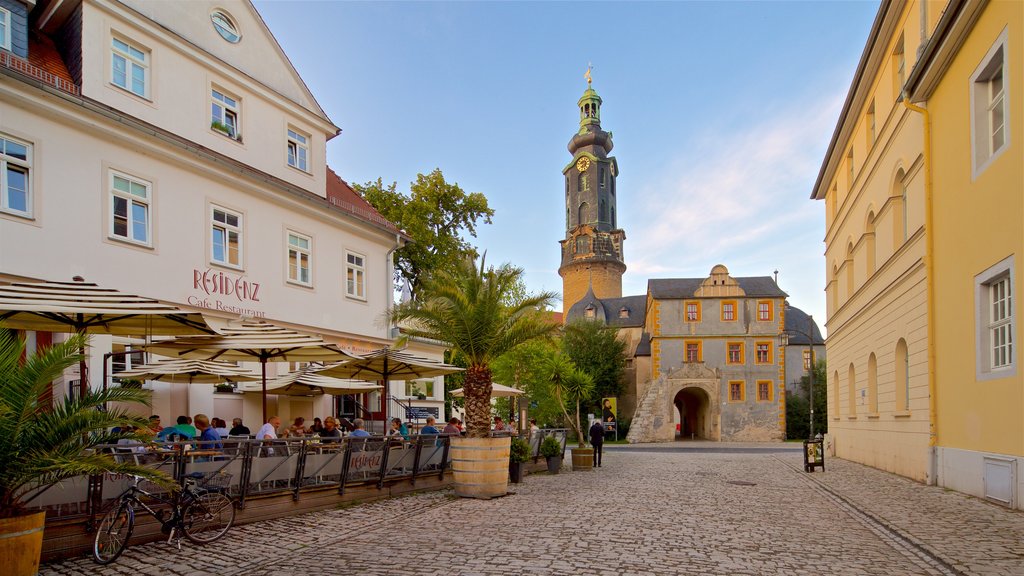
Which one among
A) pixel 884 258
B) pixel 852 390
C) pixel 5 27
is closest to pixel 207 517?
pixel 5 27

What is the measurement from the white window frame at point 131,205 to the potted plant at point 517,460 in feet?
30.2

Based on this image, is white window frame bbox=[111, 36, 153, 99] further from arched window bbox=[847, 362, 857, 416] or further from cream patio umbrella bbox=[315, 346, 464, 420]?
arched window bbox=[847, 362, 857, 416]

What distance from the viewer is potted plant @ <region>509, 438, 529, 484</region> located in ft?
56.0

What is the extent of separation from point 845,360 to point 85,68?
982 inches

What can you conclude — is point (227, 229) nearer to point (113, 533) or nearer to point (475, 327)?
point (475, 327)

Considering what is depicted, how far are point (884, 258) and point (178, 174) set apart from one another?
18.3 m

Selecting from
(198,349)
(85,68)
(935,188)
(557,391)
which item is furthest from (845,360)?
(85,68)

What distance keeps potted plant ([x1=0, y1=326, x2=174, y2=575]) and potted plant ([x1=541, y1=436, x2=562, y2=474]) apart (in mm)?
14775

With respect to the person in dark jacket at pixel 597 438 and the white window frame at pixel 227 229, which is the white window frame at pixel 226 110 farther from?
the person in dark jacket at pixel 597 438

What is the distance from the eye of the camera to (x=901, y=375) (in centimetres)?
1858

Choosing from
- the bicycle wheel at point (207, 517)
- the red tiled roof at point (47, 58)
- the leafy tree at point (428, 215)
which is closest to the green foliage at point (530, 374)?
the leafy tree at point (428, 215)

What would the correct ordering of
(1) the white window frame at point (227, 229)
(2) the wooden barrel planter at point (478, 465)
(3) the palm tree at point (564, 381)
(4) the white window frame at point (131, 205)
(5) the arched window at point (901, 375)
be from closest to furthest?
(2) the wooden barrel planter at point (478, 465) → (4) the white window frame at point (131, 205) → (1) the white window frame at point (227, 229) → (5) the arched window at point (901, 375) → (3) the palm tree at point (564, 381)

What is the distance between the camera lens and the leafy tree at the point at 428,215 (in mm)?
34781

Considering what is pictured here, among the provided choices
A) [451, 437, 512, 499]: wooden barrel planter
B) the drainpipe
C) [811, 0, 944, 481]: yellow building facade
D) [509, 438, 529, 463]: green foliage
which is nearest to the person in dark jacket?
[509, 438, 529, 463]: green foliage
